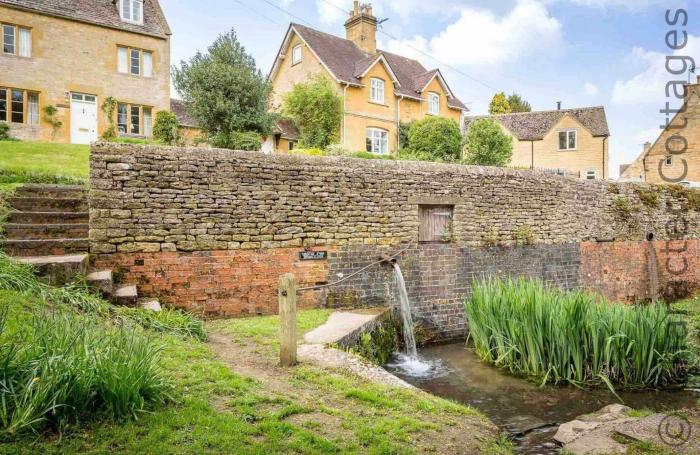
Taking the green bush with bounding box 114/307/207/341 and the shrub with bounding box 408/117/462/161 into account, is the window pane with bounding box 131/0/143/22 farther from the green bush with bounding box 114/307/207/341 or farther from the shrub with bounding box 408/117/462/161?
the green bush with bounding box 114/307/207/341

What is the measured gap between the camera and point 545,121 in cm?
3597

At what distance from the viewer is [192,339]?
5.91 m

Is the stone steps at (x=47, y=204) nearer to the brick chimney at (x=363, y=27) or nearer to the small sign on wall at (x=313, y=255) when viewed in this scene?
the small sign on wall at (x=313, y=255)

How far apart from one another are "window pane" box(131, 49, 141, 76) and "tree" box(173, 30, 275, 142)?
190 inches

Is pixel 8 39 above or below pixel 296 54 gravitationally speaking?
below

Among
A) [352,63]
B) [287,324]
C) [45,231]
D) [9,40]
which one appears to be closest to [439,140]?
[352,63]

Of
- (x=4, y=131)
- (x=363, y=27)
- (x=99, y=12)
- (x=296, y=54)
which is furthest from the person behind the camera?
(x=363, y=27)

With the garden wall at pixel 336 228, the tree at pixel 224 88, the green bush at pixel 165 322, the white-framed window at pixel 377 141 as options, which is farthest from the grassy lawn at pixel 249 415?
the white-framed window at pixel 377 141

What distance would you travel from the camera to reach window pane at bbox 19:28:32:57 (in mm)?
19297

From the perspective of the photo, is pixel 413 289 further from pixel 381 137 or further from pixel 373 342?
pixel 381 137

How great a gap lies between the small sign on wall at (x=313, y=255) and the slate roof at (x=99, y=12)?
18890 millimetres

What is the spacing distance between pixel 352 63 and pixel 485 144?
951cm

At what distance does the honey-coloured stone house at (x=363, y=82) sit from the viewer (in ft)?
81.0

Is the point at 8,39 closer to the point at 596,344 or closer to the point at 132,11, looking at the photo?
the point at 132,11
